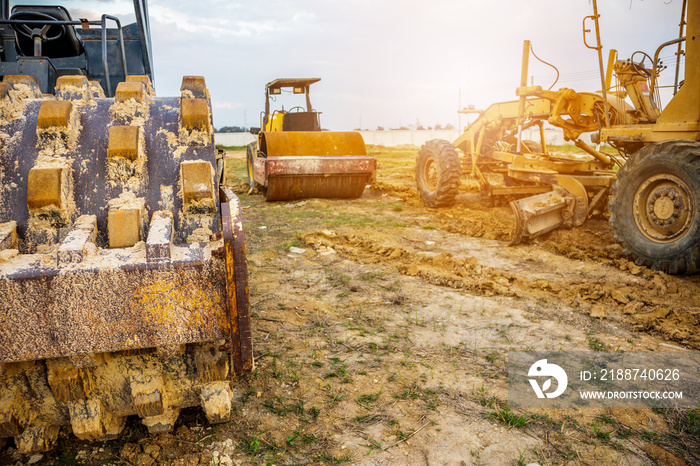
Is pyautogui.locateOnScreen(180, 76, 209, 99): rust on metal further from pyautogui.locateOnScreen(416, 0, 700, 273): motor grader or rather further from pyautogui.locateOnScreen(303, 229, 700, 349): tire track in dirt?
pyautogui.locateOnScreen(416, 0, 700, 273): motor grader

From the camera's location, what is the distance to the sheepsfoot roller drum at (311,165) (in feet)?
29.3

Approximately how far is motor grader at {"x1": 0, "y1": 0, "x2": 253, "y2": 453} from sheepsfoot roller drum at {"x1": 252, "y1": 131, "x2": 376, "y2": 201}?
21.6 feet

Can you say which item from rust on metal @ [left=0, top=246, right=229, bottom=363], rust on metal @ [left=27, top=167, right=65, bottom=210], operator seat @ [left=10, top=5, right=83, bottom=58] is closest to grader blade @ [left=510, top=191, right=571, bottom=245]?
rust on metal @ [left=0, top=246, right=229, bottom=363]

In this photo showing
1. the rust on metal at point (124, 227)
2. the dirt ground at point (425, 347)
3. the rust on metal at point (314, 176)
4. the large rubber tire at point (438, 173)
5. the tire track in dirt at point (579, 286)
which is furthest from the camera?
the rust on metal at point (314, 176)

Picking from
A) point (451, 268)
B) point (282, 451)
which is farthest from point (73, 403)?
point (451, 268)

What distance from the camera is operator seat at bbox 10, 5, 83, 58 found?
13.2 feet

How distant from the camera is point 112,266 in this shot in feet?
5.33

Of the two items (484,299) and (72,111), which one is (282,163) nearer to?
(484,299)

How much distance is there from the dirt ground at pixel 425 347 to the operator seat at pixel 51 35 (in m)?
2.75

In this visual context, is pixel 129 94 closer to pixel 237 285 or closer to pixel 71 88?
pixel 71 88

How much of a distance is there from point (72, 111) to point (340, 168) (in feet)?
23.7

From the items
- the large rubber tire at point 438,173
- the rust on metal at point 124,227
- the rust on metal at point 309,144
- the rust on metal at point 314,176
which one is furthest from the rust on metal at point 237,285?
the rust on metal at point 309,144

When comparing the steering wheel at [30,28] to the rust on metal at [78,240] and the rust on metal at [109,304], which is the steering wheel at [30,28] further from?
the rust on metal at [109,304]

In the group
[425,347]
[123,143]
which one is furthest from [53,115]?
[425,347]
